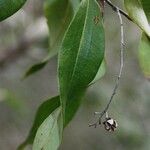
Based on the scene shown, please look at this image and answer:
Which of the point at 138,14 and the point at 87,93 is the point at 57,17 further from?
the point at 87,93

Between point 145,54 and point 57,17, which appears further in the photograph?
point 57,17

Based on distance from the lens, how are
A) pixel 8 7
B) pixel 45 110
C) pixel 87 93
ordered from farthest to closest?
pixel 87 93 < pixel 45 110 < pixel 8 7

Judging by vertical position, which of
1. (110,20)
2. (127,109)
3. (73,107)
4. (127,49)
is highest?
(73,107)

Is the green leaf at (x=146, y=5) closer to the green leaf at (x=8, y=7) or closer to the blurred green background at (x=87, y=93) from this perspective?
the green leaf at (x=8, y=7)

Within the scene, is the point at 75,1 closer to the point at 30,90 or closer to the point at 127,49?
the point at 127,49

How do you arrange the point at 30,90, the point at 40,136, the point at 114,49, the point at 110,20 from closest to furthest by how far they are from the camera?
1. the point at 40,136
2. the point at 110,20
3. the point at 114,49
4. the point at 30,90

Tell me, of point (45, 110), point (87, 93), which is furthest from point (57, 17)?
point (87, 93)

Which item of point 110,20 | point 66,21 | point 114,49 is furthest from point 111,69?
point 66,21

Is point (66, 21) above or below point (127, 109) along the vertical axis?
above
